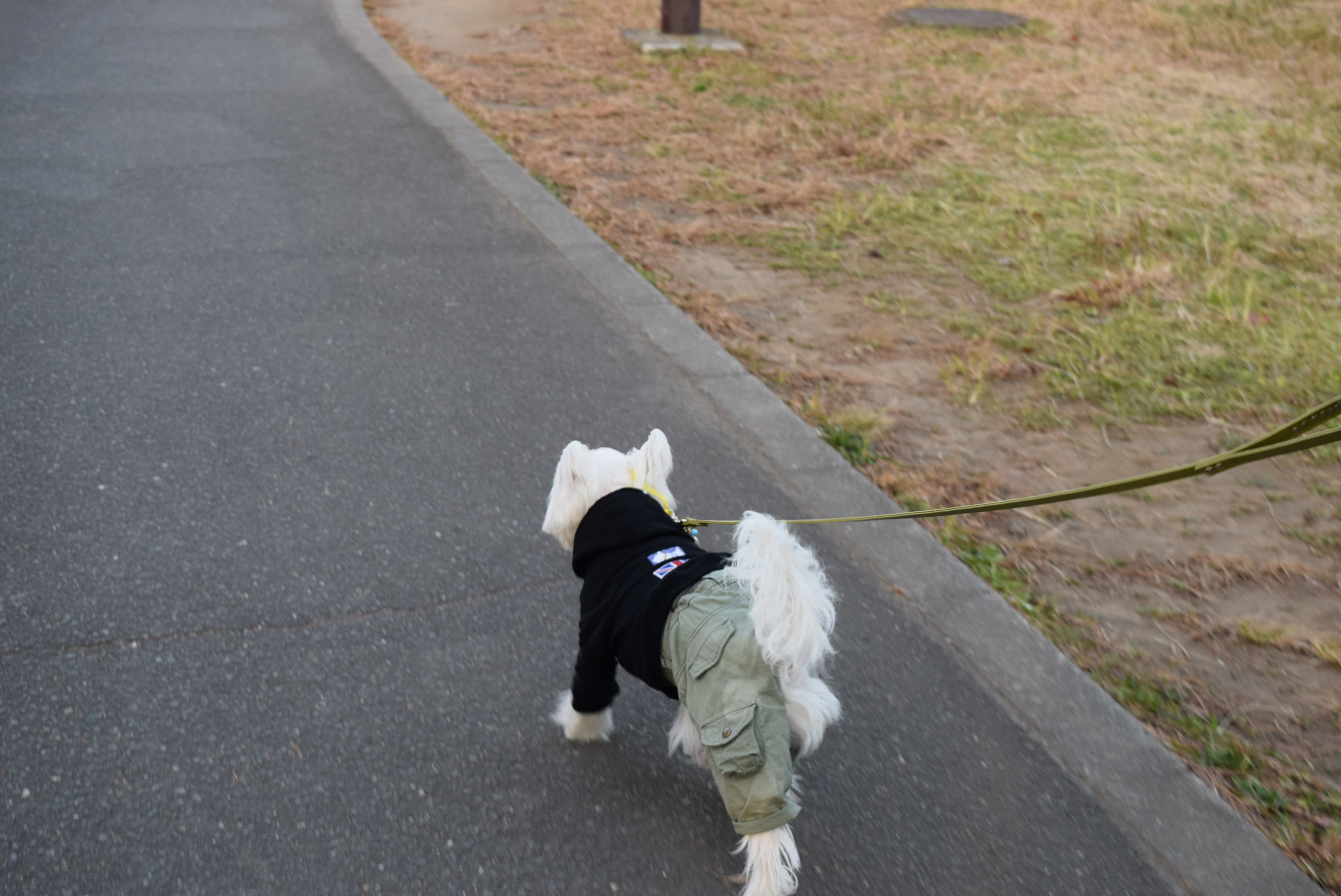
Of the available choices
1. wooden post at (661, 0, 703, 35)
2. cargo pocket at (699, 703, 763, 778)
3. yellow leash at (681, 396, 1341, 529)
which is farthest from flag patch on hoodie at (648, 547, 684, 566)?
wooden post at (661, 0, 703, 35)

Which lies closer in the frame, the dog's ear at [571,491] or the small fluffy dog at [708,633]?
the small fluffy dog at [708,633]

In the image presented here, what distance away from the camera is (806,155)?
24.0ft

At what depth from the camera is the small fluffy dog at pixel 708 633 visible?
2051mm

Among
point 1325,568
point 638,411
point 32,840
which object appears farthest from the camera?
point 638,411

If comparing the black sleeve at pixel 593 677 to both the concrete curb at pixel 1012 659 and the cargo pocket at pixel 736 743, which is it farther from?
the concrete curb at pixel 1012 659

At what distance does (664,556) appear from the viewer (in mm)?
2383

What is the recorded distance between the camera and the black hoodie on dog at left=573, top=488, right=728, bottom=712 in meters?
2.30

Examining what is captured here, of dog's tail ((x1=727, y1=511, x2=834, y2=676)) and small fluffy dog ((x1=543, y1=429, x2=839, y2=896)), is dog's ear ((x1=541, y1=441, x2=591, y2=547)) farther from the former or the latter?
dog's tail ((x1=727, y1=511, x2=834, y2=676))

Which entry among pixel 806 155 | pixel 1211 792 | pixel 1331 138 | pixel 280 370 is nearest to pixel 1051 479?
pixel 1211 792

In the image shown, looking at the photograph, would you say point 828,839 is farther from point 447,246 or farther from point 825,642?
point 447,246

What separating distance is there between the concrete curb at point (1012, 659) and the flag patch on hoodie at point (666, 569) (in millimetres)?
1144

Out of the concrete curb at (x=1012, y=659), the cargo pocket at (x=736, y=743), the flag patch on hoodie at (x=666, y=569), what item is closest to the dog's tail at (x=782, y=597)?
the cargo pocket at (x=736, y=743)

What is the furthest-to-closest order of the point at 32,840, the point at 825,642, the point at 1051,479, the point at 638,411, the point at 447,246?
the point at 447,246 → the point at 638,411 → the point at 1051,479 → the point at 32,840 → the point at 825,642

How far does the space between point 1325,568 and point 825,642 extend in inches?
92.8
